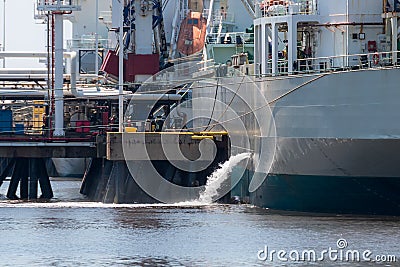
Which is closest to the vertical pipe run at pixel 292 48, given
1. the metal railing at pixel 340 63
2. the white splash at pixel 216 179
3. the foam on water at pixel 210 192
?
the metal railing at pixel 340 63

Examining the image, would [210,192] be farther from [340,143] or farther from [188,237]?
[188,237]

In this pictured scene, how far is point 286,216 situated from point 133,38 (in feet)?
74.0

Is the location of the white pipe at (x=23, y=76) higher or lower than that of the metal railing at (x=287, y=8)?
lower

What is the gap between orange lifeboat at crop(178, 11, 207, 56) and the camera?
6719 cm

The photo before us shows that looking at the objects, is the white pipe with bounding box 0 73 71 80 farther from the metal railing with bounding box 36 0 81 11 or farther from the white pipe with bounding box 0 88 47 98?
the metal railing with bounding box 36 0 81 11

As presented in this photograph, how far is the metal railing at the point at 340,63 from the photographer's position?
4147cm

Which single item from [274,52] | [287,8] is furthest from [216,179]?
[287,8]

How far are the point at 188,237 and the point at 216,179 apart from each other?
13102 millimetres

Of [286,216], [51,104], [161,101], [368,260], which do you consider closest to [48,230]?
[286,216]

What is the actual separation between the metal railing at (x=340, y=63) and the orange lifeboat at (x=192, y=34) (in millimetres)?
19400

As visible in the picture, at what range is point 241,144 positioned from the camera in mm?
50750

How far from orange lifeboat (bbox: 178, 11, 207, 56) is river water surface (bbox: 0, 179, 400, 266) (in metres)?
21.6

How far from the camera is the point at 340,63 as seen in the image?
44.4 m

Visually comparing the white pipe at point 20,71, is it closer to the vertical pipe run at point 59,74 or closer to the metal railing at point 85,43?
the metal railing at point 85,43
